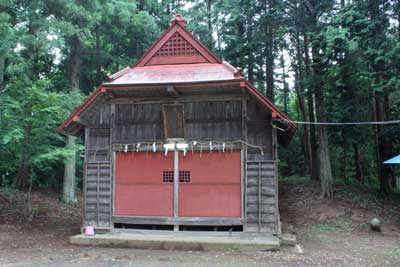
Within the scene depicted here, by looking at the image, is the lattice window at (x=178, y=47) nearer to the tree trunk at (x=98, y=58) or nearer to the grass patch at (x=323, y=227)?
the grass patch at (x=323, y=227)

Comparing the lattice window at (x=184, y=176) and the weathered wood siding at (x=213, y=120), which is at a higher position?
the weathered wood siding at (x=213, y=120)

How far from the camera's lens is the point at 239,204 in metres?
10.9

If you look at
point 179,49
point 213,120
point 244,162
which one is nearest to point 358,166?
point 244,162

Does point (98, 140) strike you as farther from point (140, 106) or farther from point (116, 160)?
point (140, 106)

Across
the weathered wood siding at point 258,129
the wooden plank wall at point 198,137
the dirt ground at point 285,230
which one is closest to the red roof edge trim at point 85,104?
the wooden plank wall at point 198,137

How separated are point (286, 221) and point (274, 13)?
945 centimetres

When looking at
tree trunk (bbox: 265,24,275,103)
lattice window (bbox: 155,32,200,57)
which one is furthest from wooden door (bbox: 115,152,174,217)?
tree trunk (bbox: 265,24,275,103)

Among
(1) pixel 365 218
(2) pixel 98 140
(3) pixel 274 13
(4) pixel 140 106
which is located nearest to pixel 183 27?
(4) pixel 140 106

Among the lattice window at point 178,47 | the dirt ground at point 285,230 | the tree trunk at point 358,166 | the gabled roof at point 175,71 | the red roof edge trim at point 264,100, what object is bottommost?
the dirt ground at point 285,230

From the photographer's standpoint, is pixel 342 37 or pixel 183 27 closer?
pixel 183 27

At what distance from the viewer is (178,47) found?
39.7 ft

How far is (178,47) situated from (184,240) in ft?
18.9

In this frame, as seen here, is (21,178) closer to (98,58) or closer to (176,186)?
(98,58)

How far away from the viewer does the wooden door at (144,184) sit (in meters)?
11.3
